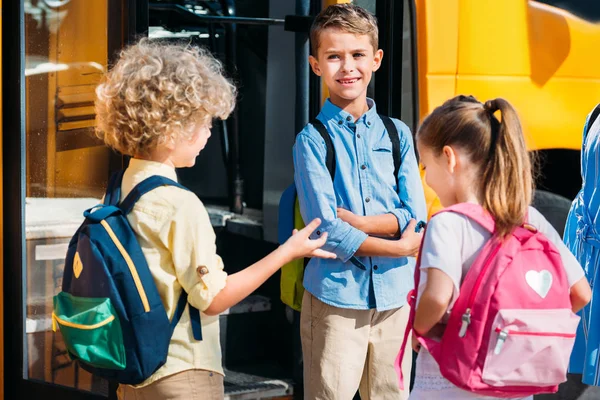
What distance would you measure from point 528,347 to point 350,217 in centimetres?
83

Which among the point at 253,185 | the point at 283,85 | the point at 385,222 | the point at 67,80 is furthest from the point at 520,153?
the point at 253,185

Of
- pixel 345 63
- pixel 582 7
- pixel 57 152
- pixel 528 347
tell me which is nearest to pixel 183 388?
pixel 528 347

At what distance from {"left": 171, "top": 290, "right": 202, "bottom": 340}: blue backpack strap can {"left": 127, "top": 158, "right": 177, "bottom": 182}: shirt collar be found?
267 millimetres

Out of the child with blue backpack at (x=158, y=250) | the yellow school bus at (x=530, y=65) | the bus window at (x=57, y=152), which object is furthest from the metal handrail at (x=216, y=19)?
the child with blue backpack at (x=158, y=250)

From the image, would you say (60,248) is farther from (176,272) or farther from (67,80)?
(176,272)

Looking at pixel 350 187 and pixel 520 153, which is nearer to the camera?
pixel 520 153

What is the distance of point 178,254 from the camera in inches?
67.2

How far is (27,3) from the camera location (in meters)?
2.75

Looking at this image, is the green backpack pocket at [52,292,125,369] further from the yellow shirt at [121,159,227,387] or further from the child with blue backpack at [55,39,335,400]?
the yellow shirt at [121,159,227,387]

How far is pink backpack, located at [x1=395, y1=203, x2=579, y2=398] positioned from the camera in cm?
168

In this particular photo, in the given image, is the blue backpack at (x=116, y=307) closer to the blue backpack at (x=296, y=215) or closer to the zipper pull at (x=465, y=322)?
the zipper pull at (x=465, y=322)

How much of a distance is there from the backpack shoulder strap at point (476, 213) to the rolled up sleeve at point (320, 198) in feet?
2.03

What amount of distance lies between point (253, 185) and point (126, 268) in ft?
9.26

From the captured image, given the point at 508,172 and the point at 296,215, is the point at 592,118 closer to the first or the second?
the point at 296,215
